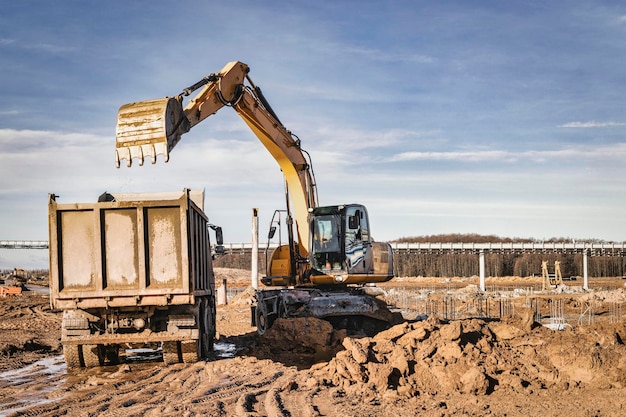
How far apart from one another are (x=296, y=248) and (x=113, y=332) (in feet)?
21.0

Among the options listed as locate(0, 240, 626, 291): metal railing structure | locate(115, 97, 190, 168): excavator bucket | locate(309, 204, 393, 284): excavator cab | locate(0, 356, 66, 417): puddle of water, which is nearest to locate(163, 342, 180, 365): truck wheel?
locate(0, 356, 66, 417): puddle of water

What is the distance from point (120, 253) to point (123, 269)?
0.29 m

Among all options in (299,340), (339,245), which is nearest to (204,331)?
(299,340)

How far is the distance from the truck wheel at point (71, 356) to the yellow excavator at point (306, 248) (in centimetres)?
461

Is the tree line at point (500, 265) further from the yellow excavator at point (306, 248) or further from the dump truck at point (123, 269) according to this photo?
the dump truck at point (123, 269)

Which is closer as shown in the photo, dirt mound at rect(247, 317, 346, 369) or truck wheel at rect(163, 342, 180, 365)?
truck wheel at rect(163, 342, 180, 365)

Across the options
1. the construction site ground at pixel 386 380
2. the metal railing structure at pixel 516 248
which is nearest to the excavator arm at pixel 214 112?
the construction site ground at pixel 386 380

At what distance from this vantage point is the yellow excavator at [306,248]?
53.3 feet

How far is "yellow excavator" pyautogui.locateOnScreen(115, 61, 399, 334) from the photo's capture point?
1624 cm

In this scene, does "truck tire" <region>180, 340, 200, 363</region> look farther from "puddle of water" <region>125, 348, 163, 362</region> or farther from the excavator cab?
the excavator cab

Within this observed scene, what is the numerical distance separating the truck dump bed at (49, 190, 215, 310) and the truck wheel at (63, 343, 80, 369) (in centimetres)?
109

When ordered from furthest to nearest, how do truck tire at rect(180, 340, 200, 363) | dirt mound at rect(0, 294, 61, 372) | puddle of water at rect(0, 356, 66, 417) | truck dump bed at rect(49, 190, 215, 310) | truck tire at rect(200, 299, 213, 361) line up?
dirt mound at rect(0, 294, 61, 372) < truck tire at rect(200, 299, 213, 361) < truck tire at rect(180, 340, 200, 363) < truck dump bed at rect(49, 190, 215, 310) < puddle of water at rect(0, 356, 66, 417)

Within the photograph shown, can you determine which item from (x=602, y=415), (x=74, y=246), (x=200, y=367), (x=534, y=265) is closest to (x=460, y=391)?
(x=602, y=415)

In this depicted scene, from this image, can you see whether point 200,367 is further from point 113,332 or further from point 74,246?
point 74,246
